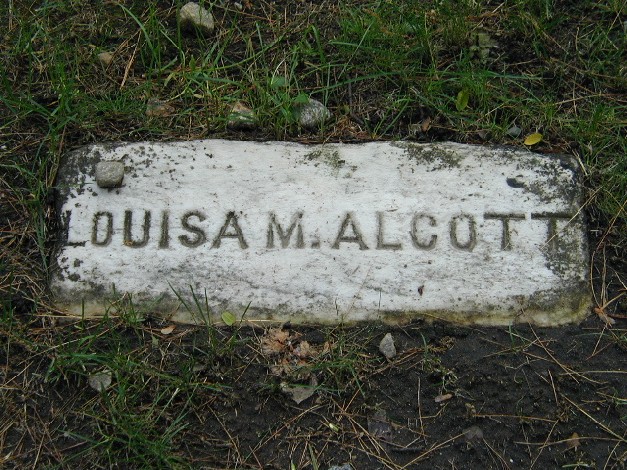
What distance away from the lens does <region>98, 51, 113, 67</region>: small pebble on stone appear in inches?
105

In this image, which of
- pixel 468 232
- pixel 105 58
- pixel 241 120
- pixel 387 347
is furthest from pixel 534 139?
pixel 105 58

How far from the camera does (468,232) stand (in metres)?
2.35

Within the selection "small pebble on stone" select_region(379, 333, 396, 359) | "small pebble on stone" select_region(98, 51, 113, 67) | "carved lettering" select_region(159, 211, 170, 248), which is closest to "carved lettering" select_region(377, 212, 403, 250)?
"small pebble on stone" select_region(379, 333, 396, 359)

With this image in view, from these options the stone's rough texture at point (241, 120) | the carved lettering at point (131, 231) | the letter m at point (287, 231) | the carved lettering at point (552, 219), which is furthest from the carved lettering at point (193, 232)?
the carved lettering at point (552, 219)

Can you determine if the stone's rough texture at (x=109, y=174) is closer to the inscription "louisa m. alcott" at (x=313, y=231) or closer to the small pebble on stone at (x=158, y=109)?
the inscription "louisa m. alcott" at (x=313, y=231)

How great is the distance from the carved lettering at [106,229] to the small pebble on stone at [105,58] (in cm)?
63

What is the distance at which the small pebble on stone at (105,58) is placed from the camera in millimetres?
2658

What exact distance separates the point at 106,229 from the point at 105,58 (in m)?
0.71

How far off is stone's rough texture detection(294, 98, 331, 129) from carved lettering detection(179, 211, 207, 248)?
501 millimetres

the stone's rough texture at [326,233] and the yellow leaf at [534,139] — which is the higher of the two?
the yellow leaf at [534,139]

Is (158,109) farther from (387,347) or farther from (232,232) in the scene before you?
(387,347)

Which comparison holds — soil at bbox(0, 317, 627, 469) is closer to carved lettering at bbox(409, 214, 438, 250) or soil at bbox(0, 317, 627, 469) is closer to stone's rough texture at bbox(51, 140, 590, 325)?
stone's rough texture at bbox(51, 140, 590, 325)

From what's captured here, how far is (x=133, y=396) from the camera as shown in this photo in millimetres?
2170

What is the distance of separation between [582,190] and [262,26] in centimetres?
133
